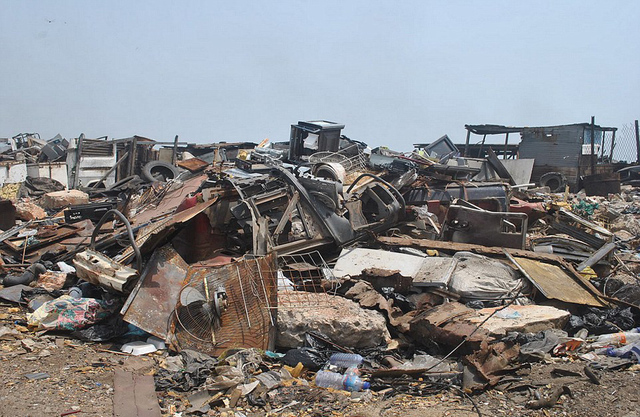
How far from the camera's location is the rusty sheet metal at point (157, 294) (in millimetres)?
4855

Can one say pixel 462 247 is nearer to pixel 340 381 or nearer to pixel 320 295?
pixel 320 295

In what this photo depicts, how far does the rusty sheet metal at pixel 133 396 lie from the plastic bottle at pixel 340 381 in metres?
1.24

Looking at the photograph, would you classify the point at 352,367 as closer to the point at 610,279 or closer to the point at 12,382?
the point at 12,382

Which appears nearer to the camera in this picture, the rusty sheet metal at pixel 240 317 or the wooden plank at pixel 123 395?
the wooden plank at pixel 123 395

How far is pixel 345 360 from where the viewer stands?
4602mm

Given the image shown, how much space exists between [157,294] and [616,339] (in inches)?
168

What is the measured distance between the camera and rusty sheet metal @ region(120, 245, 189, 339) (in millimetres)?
4855

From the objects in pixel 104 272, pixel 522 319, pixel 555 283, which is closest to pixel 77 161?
pixel 104 272

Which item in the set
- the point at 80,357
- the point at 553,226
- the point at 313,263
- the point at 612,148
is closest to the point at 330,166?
the point at 313,263

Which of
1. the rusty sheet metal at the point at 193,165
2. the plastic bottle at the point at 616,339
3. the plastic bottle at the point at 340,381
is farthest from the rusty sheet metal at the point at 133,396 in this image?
the rusty sheet metal at the point at 193,165

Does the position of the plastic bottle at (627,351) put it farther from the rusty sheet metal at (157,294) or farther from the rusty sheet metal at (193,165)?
the rusty sheet metal at (193,165)

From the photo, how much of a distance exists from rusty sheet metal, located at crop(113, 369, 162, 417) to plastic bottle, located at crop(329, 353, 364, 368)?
1470 mm

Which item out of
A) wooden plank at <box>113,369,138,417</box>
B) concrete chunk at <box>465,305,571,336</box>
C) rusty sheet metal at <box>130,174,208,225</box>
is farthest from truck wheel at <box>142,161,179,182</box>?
concrete chunk at <box>465,305,571,336</box>

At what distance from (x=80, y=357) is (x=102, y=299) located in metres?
1.03
